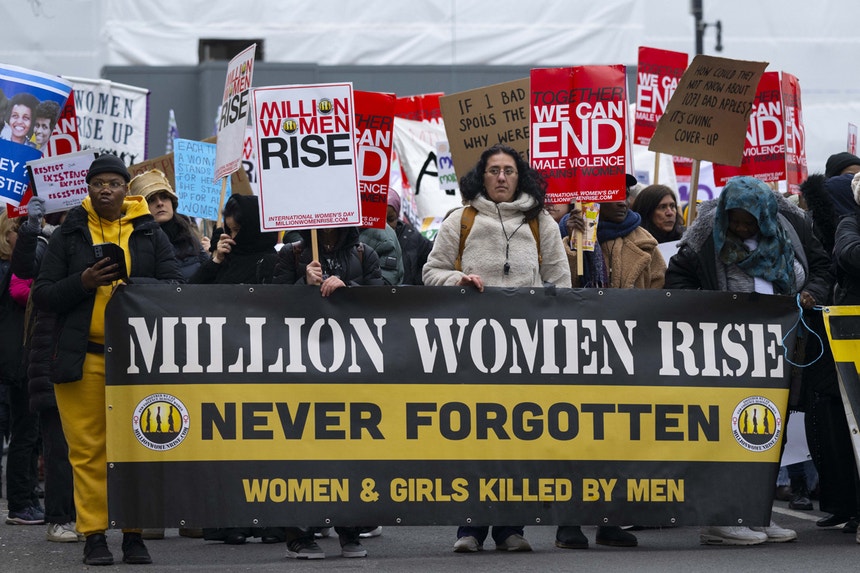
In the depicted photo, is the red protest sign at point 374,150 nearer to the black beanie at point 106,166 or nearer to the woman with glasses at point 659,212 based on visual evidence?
the black beanie at point 106,166

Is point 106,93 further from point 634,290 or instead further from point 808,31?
point 808,31

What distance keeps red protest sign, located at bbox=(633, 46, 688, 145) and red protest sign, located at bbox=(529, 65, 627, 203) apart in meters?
3.31

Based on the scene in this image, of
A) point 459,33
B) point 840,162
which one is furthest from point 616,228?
point 459,33

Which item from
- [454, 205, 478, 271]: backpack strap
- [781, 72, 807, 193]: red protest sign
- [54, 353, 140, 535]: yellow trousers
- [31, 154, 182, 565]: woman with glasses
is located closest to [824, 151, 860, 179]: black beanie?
[781, 72, 807, 193]: red protest sign

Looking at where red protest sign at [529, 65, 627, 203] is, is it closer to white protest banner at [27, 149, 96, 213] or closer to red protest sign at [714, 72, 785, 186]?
white protest banner at [27, 149, 96, 213]

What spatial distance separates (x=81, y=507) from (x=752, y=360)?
3.33 meters

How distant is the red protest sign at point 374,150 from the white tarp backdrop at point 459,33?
55.7ft

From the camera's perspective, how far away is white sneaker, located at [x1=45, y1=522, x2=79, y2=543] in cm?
859

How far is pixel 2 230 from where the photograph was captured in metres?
9.87

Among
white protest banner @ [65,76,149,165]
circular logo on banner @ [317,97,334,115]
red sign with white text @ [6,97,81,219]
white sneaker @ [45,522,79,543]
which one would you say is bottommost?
white sneaker @ [45,522,79,543]

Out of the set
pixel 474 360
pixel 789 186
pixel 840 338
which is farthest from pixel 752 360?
pixel 789 186

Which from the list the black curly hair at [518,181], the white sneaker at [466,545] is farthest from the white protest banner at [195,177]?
the white sneaker at [466,545]

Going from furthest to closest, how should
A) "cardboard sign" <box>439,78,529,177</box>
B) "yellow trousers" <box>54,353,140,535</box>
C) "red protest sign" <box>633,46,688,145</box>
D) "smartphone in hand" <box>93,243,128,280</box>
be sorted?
"red protest sign" <box>633,46,688,145</box> < "cardboard sign" <box>439,78,529,177</box> < "yellow trousers" <box>54,353,140,535</box> < "smartphone in hand" <box>93,243,128,280</box>

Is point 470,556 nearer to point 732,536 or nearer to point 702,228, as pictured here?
point 732,536
